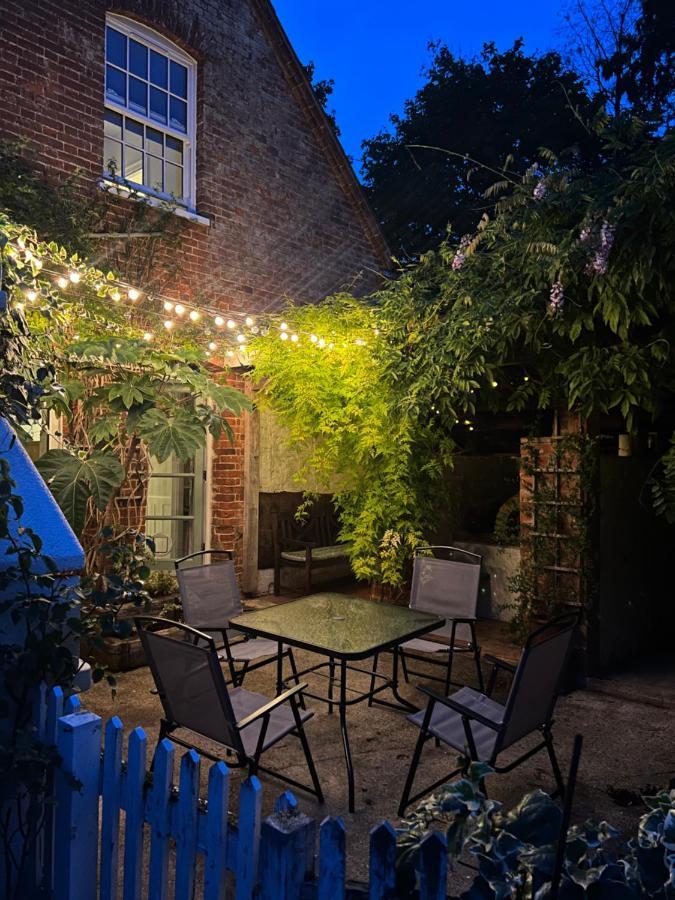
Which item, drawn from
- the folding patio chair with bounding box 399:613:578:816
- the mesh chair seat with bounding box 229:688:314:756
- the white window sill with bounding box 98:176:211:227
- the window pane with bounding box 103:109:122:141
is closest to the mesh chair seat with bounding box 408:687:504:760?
the folding patio chair with bounding box 399:613:578:816

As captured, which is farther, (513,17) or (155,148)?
(513,17)

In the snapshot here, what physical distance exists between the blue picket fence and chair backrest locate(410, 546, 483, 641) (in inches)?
113

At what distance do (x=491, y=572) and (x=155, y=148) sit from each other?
18.7ft

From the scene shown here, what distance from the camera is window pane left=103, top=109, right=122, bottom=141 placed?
6398mm

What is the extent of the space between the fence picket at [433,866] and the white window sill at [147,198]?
6.24 m

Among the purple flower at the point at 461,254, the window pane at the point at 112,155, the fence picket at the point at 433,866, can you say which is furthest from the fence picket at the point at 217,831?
the window pane at the point at 112,155

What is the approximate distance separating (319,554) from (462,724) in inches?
193

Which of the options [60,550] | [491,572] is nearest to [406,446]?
[491,572]

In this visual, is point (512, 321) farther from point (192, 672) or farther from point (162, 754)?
point (162, 754)

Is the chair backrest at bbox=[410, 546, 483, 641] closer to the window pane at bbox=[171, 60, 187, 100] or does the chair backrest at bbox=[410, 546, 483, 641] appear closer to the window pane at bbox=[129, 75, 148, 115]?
the window pane at bbox=[129, 75, 148, 115]

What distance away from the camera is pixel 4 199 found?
17.3 feet

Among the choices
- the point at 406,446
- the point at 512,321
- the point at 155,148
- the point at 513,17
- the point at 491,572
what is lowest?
the point at 491,572

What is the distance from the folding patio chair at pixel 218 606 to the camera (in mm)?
4129

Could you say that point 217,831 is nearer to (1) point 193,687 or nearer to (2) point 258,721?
(1) point 193,687
